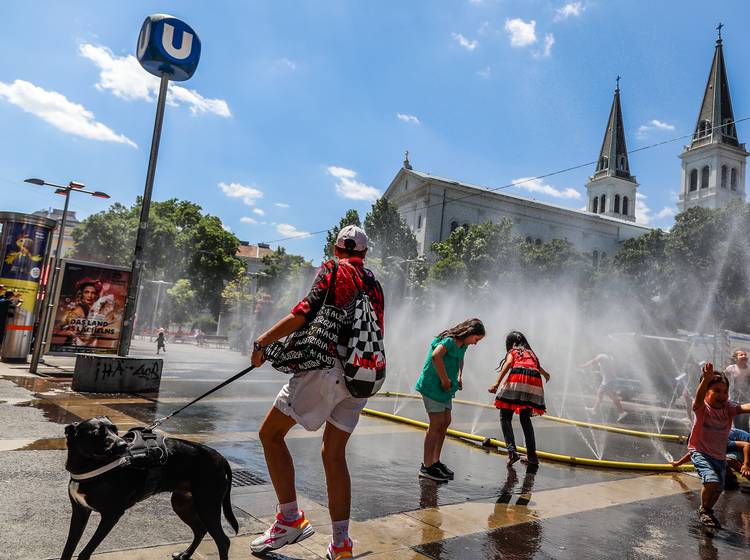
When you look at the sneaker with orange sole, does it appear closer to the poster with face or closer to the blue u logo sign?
the blue u logo sign

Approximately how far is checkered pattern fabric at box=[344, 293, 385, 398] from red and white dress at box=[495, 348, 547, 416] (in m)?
3.54

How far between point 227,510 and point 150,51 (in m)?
9.94

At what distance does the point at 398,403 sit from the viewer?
1084 cm

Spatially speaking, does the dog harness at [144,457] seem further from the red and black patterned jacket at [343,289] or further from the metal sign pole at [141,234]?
the metal sign pole at [141,234]

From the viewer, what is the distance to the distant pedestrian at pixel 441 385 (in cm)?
526

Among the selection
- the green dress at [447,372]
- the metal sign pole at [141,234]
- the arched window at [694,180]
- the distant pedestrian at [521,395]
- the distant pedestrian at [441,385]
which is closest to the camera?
the distant pedestrian at [441,385]

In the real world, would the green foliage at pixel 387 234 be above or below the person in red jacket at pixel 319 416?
above

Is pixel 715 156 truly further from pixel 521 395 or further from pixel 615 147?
pixel 521 395

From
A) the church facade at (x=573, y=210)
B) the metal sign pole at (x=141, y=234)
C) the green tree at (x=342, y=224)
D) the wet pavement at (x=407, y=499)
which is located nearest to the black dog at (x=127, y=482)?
the wet pavement at (x=407, y=499)

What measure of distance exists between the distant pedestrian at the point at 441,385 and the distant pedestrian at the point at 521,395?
35.0 inches

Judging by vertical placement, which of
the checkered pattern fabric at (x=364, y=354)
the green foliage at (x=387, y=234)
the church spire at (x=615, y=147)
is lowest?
the checkered pattern fabric at (x=364, y=354)

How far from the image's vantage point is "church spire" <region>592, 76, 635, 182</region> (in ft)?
297

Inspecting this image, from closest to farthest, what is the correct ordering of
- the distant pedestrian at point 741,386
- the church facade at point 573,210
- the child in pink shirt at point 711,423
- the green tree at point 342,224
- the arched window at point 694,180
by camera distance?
the child in pink shirt at point 711,423 → the distant pedestrian at point 741,386 → the green tree at point 342,224 → the church facade at point 573,210 → the arched window at point 694,180

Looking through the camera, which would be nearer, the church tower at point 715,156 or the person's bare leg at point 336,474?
the person's bare leg at point 336,474
